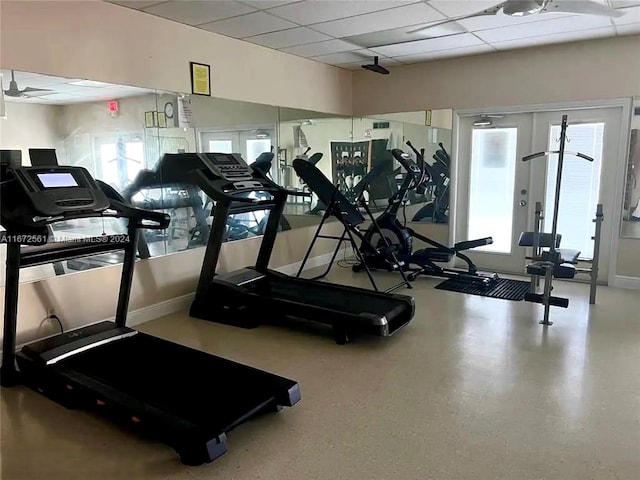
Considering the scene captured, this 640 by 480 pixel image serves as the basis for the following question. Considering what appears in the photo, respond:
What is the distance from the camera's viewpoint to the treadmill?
2.44 metres

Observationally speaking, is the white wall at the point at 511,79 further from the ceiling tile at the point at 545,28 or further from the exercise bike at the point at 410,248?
the exercise bike at the point at 410,248

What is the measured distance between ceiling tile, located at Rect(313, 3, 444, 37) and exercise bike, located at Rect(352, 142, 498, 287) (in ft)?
5.05

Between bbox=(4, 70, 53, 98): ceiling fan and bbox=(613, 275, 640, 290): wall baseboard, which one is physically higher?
bbox=(4, 70, 53, 98): ceiling fan

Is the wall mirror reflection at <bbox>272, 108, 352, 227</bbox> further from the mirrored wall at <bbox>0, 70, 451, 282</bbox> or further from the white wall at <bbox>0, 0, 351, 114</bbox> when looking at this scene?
the white wall at <bbox>0, 0, 351, 114</bbox>

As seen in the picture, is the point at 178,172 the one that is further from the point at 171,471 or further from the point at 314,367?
the point at 171,471

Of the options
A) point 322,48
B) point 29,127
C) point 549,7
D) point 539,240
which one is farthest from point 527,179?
point 29,127

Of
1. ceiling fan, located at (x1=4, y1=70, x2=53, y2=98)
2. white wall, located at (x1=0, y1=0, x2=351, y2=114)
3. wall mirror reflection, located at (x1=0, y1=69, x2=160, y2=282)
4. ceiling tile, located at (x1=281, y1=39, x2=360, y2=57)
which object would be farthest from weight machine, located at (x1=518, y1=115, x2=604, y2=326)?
ceiling fan, located at (x1=4, y1=70, x2=53, y2=98)

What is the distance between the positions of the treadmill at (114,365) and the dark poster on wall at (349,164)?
12.3 feet

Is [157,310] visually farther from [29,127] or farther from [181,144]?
[29,127]

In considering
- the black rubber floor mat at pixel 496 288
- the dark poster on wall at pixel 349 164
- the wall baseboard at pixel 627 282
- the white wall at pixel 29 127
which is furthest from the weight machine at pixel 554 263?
the white wall at pixel 29 127

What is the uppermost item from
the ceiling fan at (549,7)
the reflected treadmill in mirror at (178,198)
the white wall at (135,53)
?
the ceiling fan at (549,7)

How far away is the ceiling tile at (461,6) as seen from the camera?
4023 mm

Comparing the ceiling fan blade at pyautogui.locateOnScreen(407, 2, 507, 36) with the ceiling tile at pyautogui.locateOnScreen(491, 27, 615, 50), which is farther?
the ceiling tile at pyautogui.locateOnScreen(491, 27, 615, 50)

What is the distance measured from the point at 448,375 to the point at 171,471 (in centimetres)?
190
